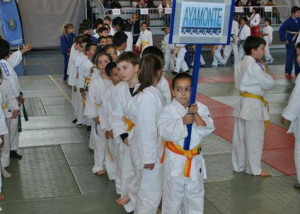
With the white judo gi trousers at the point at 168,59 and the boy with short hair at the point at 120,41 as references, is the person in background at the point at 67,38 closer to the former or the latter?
the white judo gi trousers at the point at 168,59

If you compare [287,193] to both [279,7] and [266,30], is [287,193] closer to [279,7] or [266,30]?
[266,30]

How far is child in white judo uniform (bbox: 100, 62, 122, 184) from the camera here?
5734 mm

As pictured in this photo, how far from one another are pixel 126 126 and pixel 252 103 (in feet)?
6.65

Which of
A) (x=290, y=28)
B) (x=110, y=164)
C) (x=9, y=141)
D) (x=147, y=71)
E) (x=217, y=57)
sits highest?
(x=147, y=71)

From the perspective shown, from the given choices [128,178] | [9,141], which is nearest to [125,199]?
[128,178]

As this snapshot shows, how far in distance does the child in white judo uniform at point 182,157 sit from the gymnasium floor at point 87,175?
1035mm

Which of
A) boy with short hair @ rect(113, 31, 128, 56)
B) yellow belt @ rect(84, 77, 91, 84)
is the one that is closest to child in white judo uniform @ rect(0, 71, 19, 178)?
yellow belt @ rect(84, 77, 91, 84)

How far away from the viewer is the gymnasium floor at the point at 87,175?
5535mm

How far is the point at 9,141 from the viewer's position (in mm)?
6832

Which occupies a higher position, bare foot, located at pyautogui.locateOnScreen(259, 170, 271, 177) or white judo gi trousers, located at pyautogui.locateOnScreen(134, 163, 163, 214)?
white judo gi trousers, located at pyautogui.locateOnScreen(134, 163, 163, 214)

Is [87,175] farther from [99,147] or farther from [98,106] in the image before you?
[98,106]

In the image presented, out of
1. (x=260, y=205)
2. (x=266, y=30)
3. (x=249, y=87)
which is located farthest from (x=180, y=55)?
(x=260, y=205)

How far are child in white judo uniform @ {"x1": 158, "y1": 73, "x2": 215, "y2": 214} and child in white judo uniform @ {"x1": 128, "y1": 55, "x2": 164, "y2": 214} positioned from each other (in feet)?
0.38

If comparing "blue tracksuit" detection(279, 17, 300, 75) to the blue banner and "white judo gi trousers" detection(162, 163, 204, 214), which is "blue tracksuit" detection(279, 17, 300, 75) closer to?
the blue banner
